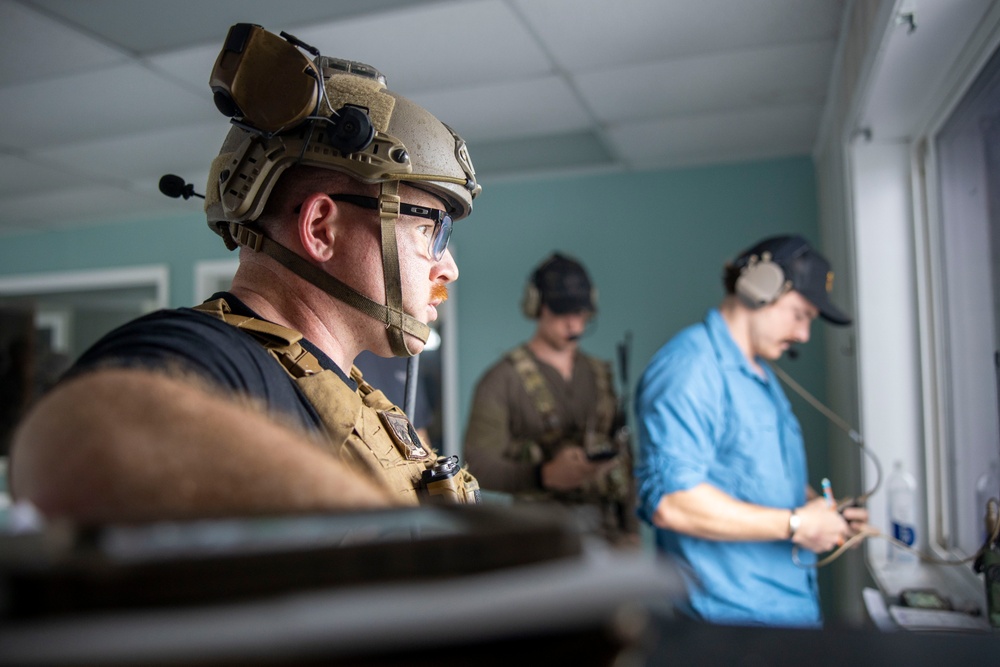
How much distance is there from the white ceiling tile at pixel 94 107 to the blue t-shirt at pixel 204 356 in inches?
89.1

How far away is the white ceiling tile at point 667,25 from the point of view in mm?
2160

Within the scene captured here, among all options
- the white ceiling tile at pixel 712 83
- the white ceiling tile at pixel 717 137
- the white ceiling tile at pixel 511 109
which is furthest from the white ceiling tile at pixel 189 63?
the white ceiling tile at pixel 717 137

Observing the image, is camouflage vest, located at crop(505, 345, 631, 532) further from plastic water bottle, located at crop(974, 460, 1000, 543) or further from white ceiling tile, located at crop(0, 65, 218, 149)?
white ceiling tile, located at crop(0, 65, 218, 149)

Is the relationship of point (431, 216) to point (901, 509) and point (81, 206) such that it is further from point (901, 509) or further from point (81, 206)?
point (81, 206)

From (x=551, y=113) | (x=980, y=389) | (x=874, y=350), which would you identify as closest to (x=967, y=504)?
(x=980, y=389)

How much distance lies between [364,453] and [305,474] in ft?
1.60

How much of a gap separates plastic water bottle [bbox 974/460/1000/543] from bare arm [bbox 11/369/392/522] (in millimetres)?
1772

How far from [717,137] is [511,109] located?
1067 millimetres

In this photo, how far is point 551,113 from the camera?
3.12m

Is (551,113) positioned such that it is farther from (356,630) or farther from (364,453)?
(356,630)

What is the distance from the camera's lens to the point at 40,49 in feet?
7.68

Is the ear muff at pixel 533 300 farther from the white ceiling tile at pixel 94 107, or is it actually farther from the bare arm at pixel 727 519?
the white ceiling tile at pixel 94 107

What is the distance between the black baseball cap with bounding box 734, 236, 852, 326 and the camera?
1.96 meters

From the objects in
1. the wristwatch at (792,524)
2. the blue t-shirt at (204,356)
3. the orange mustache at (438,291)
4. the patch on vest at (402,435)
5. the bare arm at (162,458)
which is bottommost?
the wristwatch at (792,524)
